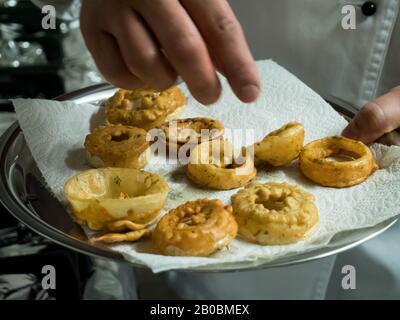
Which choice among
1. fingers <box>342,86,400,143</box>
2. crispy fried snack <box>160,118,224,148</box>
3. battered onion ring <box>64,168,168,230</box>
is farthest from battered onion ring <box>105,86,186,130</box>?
fingers <box>342,86,400,143</box>

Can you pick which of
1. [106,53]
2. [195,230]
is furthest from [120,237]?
[106,53]

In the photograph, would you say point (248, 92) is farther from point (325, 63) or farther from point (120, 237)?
point (325, 63)

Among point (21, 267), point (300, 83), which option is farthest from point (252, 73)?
point (21, 267)

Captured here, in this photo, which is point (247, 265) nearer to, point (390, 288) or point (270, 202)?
point (270, 202)

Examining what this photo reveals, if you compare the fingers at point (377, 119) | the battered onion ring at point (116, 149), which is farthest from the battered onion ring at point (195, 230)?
the fingers at point (377, 119)

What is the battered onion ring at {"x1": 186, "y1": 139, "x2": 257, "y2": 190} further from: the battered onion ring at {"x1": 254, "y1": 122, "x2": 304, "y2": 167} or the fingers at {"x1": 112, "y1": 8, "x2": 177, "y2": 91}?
the fingers at {"x1": 112, "y1": 8, "x2": 177, "y2": 91}

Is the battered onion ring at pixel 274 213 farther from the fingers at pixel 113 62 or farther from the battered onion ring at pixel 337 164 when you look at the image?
the fingers at pixel 113 62
